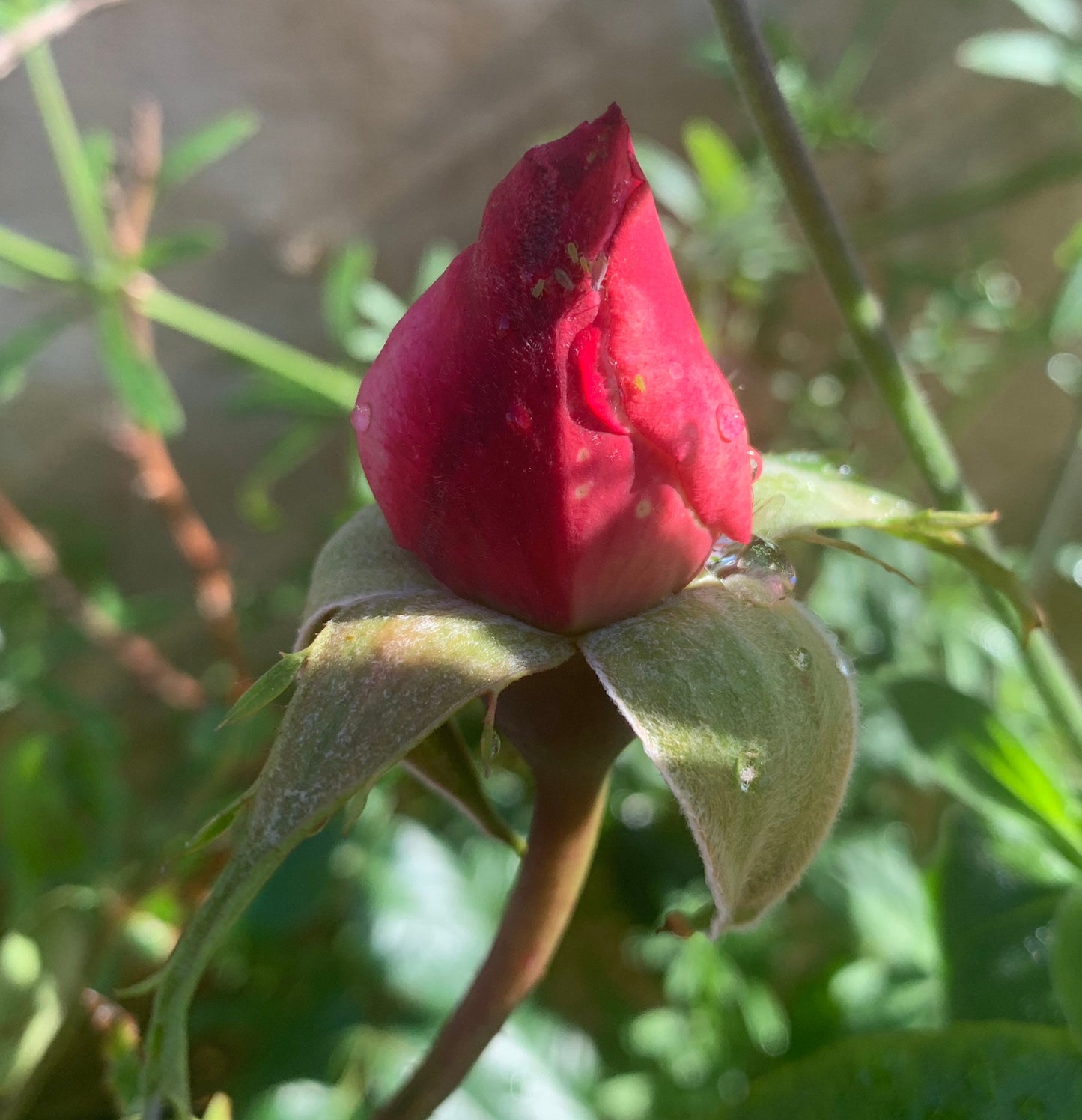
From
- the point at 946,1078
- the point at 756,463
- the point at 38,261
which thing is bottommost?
the point at 946,1078

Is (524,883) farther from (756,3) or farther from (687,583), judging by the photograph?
(756,3)

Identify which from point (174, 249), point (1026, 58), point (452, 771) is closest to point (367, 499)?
point (174, 249)

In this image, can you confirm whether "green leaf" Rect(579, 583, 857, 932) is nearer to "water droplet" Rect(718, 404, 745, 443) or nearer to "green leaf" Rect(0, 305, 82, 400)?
"water droplet" Rect(718, 404, 745, 443)

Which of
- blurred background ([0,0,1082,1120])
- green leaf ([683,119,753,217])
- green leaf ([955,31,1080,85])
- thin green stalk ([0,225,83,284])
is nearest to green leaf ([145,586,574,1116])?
blurred background ([0,0,1082,1120])

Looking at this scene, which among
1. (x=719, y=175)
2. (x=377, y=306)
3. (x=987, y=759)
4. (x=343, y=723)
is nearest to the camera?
(x=343, y=723)

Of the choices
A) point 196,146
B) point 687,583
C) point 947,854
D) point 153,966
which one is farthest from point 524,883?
point 196,146

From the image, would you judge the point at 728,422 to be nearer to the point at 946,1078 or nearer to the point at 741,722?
the point at 741,722
